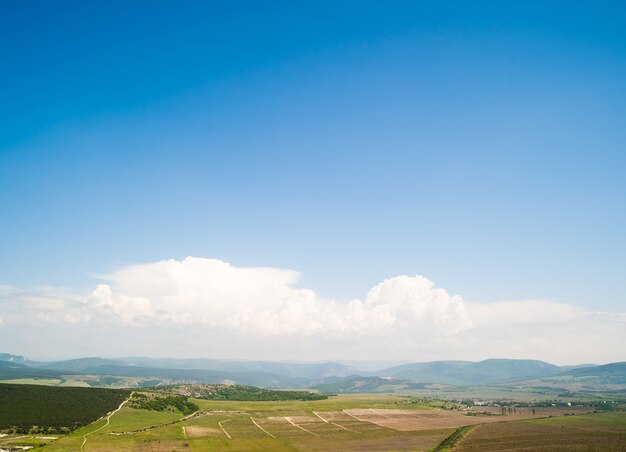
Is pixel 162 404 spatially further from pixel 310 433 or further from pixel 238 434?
pixel 310 433

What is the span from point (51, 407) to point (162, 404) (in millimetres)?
39294

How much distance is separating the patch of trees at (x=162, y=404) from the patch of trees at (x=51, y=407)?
6532mm

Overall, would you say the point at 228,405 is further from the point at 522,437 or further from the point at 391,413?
the point at 522,437

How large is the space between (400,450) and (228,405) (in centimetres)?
11827

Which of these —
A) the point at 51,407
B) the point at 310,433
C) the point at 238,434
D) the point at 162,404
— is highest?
the point at 51,407

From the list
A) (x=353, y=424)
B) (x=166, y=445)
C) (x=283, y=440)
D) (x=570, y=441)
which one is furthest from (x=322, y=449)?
(x=570, y=441)

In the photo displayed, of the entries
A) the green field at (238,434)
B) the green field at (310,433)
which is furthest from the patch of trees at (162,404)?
the green field at (238,434)

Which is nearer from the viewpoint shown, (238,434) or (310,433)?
(238,434)

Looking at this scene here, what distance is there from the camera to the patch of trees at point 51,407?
116188 millimetres

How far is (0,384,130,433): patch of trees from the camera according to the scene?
116 m

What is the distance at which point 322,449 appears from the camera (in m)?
101

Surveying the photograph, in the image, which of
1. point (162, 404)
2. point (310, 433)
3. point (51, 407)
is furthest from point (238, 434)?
point (51, 407)

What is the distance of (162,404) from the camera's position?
16550cm

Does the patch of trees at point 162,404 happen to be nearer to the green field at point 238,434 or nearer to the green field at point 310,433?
the green field at point 310,433
